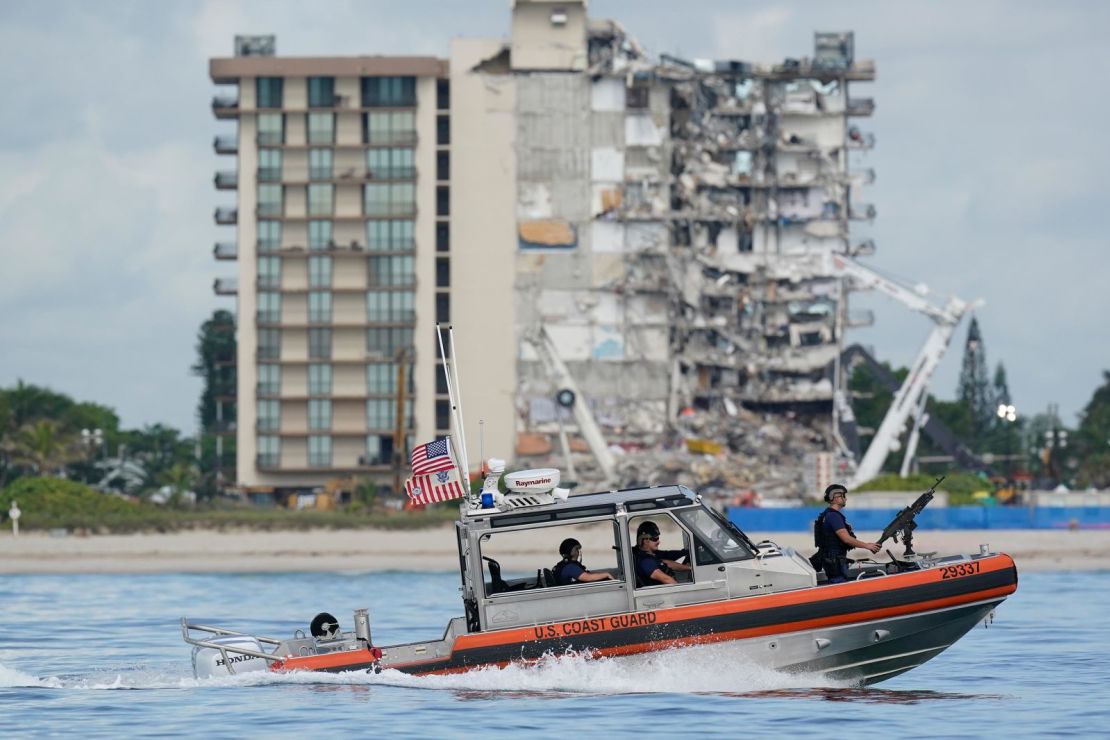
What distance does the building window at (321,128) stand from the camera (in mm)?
103625

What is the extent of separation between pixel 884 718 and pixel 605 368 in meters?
84.6

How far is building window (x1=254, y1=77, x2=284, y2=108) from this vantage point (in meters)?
104

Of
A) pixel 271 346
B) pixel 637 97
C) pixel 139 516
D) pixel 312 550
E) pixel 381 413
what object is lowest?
pixel 312 550

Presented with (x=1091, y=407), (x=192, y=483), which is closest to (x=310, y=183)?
(x=192, y=483)

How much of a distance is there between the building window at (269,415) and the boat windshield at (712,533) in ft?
270

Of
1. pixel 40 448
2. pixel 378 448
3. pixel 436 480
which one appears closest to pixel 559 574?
pixel 436 480

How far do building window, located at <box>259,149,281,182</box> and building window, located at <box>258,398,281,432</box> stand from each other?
39.8ft

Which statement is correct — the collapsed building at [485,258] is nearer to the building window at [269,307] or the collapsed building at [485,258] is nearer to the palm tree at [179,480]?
the building window at [269,307]

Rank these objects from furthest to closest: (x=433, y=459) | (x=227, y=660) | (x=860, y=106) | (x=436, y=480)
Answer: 1. (x=860, y=106)
2. (x=227, y=660)
3. (x=433, y=459)
4. (x=436, y=480)

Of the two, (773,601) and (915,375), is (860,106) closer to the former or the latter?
(915,375)

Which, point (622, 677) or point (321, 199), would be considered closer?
point (622, 677)

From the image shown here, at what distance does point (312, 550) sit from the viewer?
219 ft

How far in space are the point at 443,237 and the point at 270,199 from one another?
9769 mm

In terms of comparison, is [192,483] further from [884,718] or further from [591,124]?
[884,718]
